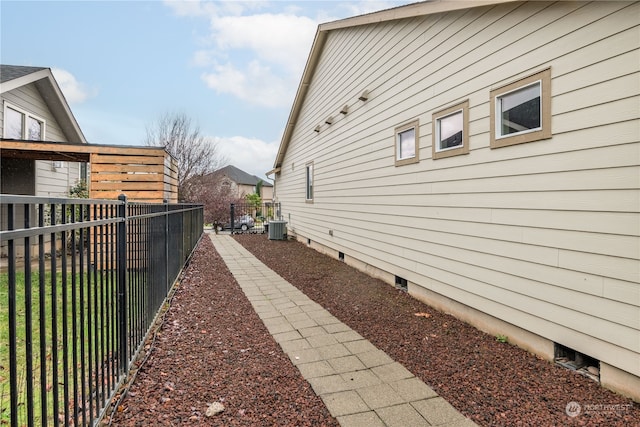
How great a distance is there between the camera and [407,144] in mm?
5746

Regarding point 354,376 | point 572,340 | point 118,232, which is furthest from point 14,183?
point 572,340

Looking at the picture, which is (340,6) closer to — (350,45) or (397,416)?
(350,45)

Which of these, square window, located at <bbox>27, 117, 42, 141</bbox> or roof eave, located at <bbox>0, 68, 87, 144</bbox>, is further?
square window, located at <bbox>27, 117, 42, 141</bbox>

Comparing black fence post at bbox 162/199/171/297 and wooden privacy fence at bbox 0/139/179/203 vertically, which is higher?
wooden privacy fence at bbox 0/139/179/203

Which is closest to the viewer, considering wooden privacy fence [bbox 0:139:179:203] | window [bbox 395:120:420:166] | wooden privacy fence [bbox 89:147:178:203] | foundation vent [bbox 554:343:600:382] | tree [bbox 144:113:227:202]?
foundation vent [bbox 554:343:600:382]

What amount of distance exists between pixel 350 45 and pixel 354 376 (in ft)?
24.5

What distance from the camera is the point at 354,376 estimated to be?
9.87ft

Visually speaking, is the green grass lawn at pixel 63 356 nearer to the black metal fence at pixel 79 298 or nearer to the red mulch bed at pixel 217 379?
the black metal fence at pixel 79 298

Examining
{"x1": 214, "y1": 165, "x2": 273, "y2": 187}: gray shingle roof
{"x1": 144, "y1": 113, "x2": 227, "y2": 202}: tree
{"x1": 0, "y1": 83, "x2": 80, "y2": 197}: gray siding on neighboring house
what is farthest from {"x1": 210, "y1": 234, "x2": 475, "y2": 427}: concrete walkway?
{"x1": 214, "y1": 165, "x2": 273, "y2": 187}: gray shingle roof

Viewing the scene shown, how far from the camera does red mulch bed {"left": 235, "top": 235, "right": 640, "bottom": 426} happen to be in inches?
95.6

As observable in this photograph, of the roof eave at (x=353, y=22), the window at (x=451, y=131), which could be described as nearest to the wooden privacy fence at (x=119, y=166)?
the roof eave at (x=353, y=22)

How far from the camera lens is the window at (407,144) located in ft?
17.7

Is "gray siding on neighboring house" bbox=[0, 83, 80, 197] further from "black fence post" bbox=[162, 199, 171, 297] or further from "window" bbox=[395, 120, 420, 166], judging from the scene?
"window" bbox=[395, 120, 420, 166]

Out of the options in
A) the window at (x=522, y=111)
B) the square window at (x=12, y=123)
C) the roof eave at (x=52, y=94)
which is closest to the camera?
the window at (x=522, y=111)
